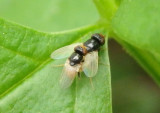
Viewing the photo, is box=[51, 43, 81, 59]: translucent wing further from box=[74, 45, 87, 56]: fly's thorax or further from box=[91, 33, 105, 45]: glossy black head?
box=[91, 33, 105, 45]: glossy black head

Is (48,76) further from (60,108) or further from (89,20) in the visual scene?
(89,20)

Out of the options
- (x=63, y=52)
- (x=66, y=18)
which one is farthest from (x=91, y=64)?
(x=66, y=18)

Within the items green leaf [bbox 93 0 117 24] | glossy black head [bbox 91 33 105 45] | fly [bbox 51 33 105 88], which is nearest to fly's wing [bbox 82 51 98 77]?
fly [bbox 51 33 105 88]

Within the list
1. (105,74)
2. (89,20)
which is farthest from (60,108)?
(89,20)

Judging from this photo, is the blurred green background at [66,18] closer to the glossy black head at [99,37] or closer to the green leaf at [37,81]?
the glossy black head at [99,37]

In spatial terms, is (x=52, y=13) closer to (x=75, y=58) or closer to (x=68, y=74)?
(x=75, y=58)

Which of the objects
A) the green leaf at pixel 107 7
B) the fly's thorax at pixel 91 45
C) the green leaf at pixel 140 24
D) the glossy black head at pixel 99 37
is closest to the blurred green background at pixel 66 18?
the fly's thorax at pixel 91 45
